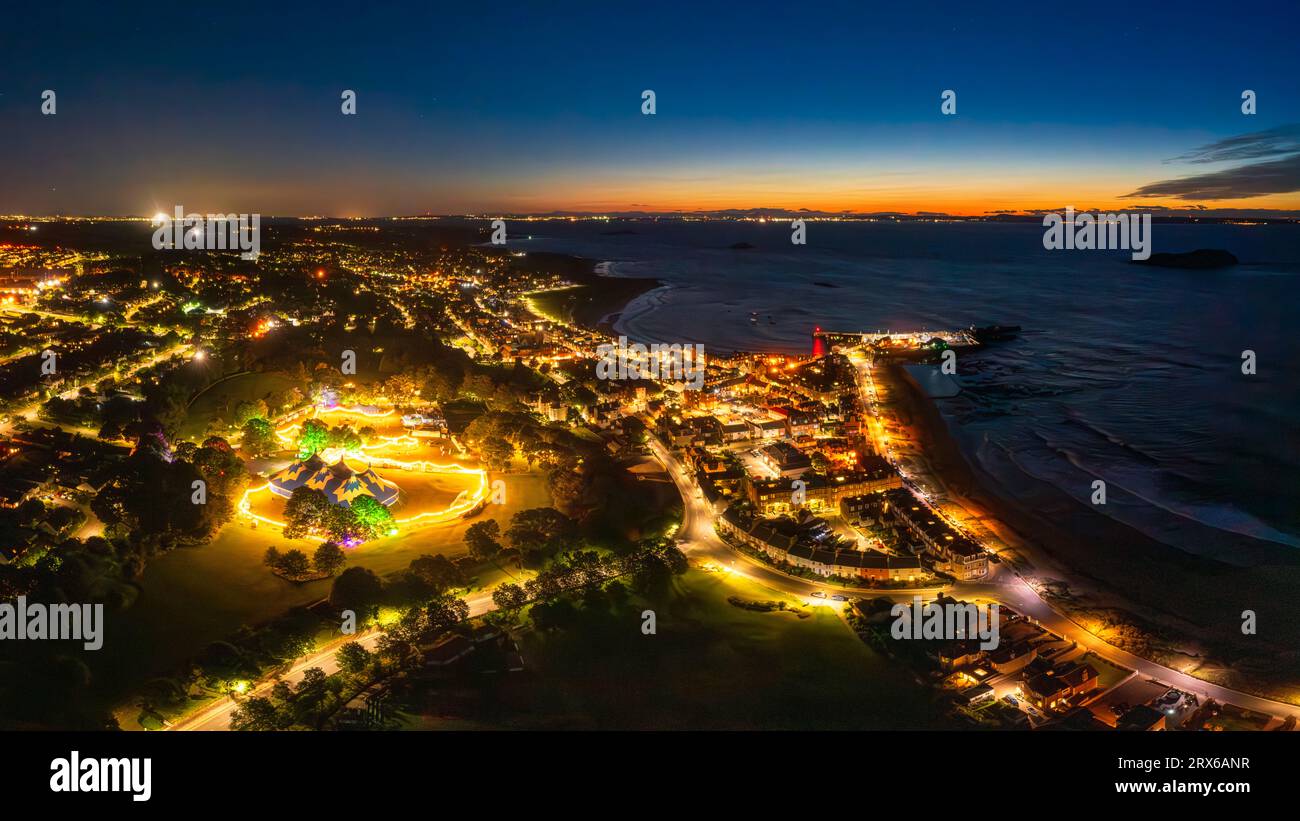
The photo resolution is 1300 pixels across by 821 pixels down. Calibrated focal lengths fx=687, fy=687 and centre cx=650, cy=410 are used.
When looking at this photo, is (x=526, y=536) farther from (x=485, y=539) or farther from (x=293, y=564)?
(x=293, y=564)

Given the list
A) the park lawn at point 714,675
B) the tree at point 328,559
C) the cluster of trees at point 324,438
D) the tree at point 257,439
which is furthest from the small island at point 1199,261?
the tree at point 328,559

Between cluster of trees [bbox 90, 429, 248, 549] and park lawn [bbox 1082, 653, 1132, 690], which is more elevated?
cluster of trees [bbox 90, 429, 248, 549]

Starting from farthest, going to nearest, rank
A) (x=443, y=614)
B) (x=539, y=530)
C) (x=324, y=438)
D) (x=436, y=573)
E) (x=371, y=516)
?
(x=324, y=438), (x=371, y=516), (x=539, y=530), (x=436, y=573), (x=443, y=614)

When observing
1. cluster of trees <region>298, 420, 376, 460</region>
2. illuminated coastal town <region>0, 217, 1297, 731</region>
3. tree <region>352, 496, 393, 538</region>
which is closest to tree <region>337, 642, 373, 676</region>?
illuminated coastal town <region>0, 217, 1297, 731</region>

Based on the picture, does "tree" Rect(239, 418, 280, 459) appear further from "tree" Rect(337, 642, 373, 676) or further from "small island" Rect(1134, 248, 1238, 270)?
"small island" Rect(1134, 248, 1238, 270)

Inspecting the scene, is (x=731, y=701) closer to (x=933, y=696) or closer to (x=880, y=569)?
(x=933, y=696)

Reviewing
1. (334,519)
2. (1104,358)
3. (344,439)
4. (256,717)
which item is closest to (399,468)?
(344,439)
